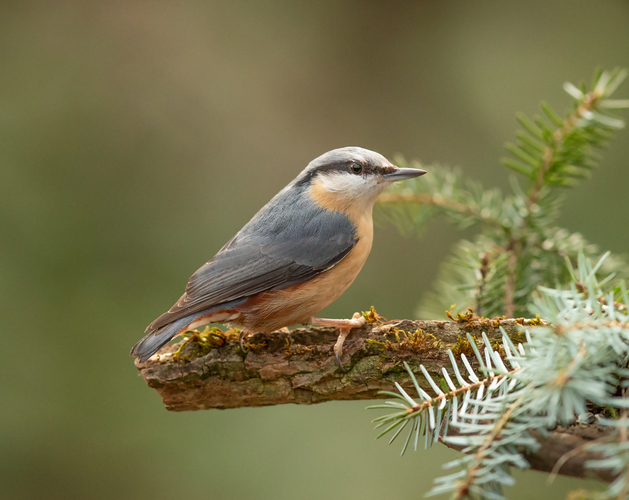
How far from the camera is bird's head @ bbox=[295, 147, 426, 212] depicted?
7.31ft

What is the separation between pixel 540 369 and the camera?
0.87m

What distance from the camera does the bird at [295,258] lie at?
1.94m

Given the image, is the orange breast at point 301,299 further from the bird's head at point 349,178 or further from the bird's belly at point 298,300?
the bird's head at point 349,178

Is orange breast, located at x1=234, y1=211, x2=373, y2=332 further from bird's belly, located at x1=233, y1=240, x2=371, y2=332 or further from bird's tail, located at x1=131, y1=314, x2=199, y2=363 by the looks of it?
bird's tail, located at x1=131, y1=314, x2=199, y2=363

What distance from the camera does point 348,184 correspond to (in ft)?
7.46

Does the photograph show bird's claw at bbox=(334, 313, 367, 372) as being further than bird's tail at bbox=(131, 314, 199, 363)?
No

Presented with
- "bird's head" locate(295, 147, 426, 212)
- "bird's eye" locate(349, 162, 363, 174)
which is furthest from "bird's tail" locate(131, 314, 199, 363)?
"bird's eye" locate(349, 162, 363, 174)

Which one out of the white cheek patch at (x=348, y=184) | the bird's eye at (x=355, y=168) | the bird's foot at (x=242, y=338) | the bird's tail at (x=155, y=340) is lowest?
the bird's foot at (x=242, y=338)

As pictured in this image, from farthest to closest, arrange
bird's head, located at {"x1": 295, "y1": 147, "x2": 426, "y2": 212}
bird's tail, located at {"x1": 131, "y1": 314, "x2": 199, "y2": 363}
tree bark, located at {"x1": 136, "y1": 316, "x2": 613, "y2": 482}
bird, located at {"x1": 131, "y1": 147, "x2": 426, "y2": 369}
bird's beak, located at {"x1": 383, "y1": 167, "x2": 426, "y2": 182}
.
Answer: bird's head, located at {"x1": 295, "y1": 147, "x2": 426, "y2": 212} < bird's beak, located at {"x1": 383, "y1": 167, "x2": 426, "y2": 182} < bird, located at {"x1": 131, "y1": 147, "x2": 426, "y2": 369} < bird's tail, located at {"x1": 131, "y1": 314, "x2": 199, "y2": 363} < tree bark, located at {"x1": 136, "y1": 316, "x2": 613, "y2": 482}

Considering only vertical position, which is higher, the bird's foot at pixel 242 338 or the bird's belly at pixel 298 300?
the bird's belly at pixel 298 300

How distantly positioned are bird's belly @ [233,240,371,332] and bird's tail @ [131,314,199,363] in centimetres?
26

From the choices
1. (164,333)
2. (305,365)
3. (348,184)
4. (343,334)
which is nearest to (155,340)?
(164,333)

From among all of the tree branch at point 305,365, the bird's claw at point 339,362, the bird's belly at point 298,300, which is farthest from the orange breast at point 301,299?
the bird's claw at point 339,362

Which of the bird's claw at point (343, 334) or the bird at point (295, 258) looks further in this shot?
the bird at point (295, 258)
